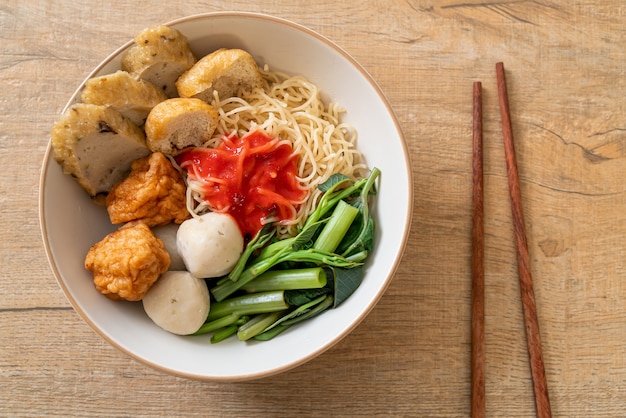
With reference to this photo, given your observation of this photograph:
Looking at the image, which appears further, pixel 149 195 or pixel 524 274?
pixel 524 274

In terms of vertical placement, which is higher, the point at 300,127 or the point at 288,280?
the point at 300,127

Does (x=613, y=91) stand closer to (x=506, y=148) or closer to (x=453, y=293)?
(x=506, y=148)

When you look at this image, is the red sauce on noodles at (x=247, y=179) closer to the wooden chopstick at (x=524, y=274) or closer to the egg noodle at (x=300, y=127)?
the egg noodle at (x=300, y=127)

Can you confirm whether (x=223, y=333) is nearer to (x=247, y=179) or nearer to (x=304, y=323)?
A: (x=304, y=323)

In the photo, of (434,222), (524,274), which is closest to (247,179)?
(434,222)

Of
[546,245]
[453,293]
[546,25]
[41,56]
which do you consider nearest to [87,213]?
[41,56]

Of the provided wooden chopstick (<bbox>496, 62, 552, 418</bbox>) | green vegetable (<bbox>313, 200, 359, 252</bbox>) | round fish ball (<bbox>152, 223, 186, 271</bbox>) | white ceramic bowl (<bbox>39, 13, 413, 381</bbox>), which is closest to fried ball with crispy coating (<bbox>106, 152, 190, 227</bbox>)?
round fish ball (<bbox>152, 223, 186, 271</bbox>)
